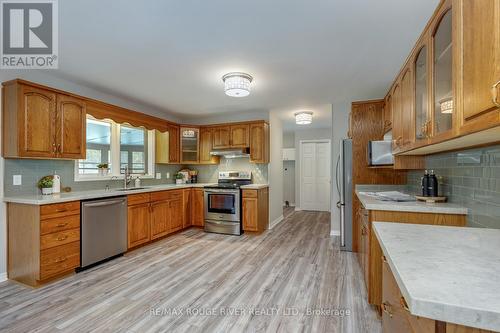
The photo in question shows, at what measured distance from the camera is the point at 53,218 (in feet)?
8.57

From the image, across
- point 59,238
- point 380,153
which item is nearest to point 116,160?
point 59,238

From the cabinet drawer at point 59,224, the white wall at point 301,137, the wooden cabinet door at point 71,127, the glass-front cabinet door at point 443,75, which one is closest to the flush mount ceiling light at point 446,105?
the glass-front cabinet door at point 443,75

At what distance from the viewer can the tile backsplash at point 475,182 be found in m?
1.42

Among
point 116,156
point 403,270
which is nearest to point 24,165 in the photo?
point 116,156

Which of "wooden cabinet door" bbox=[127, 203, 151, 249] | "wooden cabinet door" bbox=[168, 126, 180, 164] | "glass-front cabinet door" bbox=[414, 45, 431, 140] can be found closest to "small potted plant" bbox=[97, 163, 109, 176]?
"wooden cabinet door" bbox=[127, 203, 151, 249]

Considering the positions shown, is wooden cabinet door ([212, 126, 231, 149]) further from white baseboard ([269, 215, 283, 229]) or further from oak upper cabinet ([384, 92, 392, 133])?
oak upper cabinet ([384, 92, 392, 133])

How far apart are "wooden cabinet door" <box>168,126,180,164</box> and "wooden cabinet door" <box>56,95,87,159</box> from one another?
1.80 m

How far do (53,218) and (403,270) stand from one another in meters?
3.23

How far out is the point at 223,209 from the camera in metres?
4.61

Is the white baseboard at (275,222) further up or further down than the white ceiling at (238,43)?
further down

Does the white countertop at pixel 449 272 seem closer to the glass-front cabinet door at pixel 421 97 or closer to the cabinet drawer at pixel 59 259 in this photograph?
the glass-front cabinet door at pixel 421 97

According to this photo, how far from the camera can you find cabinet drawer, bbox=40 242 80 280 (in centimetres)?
253

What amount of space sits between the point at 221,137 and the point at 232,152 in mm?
467

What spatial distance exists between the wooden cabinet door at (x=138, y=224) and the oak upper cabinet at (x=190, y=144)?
1679 mm
